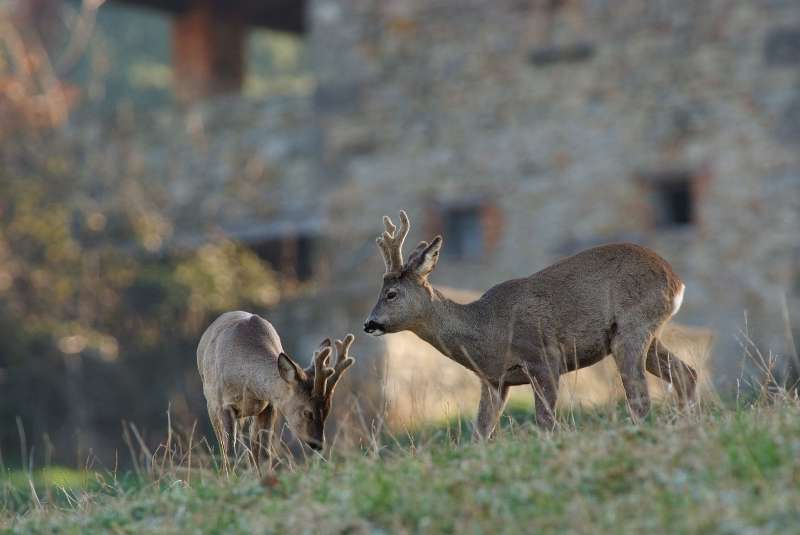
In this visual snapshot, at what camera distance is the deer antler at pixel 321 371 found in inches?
296

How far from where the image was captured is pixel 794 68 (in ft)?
56.7

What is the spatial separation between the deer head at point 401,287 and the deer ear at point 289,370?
0.47 m

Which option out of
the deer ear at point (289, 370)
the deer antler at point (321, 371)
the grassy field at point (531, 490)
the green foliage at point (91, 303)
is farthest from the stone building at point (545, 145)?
the grassy field at point (531, 490)

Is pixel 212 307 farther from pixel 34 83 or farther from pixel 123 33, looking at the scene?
pixel 123 33

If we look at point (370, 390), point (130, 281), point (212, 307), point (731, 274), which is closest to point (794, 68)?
point (731, 274)

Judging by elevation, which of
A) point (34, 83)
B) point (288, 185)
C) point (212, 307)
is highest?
point (34, 83)

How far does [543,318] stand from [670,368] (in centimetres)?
82

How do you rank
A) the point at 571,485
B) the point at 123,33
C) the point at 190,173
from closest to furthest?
the point at 571,485 < the point at 190,173 < the point at 123,33

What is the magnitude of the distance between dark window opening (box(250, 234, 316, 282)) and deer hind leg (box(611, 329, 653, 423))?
13.3 m

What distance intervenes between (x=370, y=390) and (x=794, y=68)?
6776 mm

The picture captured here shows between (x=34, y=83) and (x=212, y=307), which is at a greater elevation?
(x=34, y=83)

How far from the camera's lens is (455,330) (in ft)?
26.5

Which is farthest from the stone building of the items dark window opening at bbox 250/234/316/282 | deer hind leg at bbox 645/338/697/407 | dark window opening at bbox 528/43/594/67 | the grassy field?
the grassy field

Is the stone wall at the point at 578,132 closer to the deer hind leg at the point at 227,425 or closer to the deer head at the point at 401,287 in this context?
the deer head at the point at 401,287
